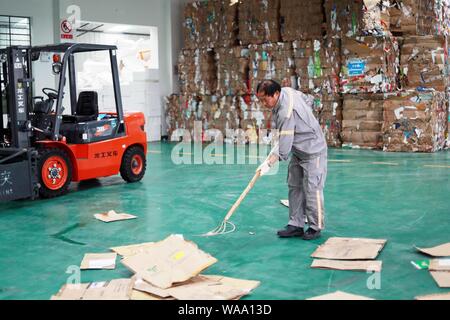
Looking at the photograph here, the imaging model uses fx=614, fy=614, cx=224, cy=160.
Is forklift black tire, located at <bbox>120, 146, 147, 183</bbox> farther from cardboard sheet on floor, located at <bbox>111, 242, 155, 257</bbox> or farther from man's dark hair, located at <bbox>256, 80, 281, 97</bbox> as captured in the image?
man's dark hair, located at <bbox>256, 80, 281, 97</bbox>

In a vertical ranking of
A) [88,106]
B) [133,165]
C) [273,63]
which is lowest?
[133,165]

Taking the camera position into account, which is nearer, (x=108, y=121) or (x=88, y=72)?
(x=108, y=121)

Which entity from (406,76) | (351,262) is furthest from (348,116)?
(351,262)

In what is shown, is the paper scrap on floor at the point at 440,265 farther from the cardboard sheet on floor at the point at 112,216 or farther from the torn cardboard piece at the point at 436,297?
the cardboard sheet on floor at the point at 112,216

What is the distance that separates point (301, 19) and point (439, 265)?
10.4 metres

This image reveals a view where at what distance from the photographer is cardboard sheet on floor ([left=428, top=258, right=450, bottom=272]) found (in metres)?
4.87

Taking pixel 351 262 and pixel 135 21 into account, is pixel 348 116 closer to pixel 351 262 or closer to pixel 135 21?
pixel 135 21

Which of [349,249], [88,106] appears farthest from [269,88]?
[88,106]

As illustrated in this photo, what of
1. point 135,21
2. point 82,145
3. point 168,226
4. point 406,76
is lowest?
point 168,226

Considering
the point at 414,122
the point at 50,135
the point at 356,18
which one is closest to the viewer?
the point at 50,135

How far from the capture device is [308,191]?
5.96 m

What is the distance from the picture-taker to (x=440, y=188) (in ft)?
28.6

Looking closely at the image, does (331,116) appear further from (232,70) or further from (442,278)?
(442,278)

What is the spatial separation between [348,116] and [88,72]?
699 centimetres
